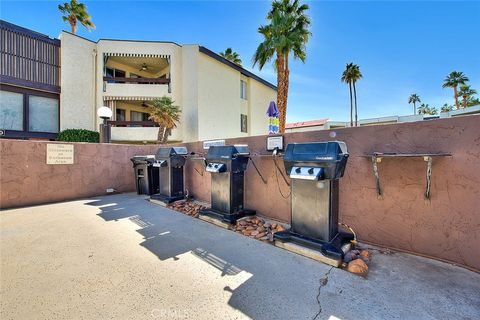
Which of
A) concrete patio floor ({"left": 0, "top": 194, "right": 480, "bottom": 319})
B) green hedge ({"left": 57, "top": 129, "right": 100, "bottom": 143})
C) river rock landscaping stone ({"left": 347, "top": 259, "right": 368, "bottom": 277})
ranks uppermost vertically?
green hedge ({"left": 57, "top": 129, "right": 100, "bottom": 143})

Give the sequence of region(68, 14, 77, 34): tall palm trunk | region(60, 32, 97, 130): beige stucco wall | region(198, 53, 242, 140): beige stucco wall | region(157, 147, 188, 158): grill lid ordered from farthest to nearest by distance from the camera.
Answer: region(68, 14, 77, 34): tall palm trunk < region(198, 53, 242, 140): beige stucco wall < region(60, 32, 97, 130): beige stucco wall < region(157, 147, 188, 158): grill lid

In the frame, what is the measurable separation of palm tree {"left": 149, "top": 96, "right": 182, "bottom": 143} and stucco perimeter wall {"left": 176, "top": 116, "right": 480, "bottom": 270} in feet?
→ 35.6

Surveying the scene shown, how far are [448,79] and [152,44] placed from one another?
41.3m

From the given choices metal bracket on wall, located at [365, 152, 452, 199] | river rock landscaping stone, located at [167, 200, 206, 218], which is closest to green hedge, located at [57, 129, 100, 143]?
river rock landscaping stone, located at [167, 200, 206, 218]

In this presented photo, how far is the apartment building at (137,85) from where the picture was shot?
12375mm

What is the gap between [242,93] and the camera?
18.3 meters

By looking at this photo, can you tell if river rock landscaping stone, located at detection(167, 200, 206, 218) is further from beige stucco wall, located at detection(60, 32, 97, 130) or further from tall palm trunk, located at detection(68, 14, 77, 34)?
tall palm trunk, located at detection(68, 14, 77, 34)

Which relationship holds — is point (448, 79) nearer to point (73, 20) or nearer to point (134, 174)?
point (134, 174)

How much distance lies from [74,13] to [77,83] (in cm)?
817

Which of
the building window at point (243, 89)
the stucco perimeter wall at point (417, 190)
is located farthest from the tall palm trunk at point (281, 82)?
the stucco perimeter wall at point (417, 190)

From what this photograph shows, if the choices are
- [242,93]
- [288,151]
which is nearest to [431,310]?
[288,151]

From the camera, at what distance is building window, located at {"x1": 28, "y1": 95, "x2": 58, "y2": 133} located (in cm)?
1141

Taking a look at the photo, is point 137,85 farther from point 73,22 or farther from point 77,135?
point 73,22

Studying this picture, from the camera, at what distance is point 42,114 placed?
11836 mm
